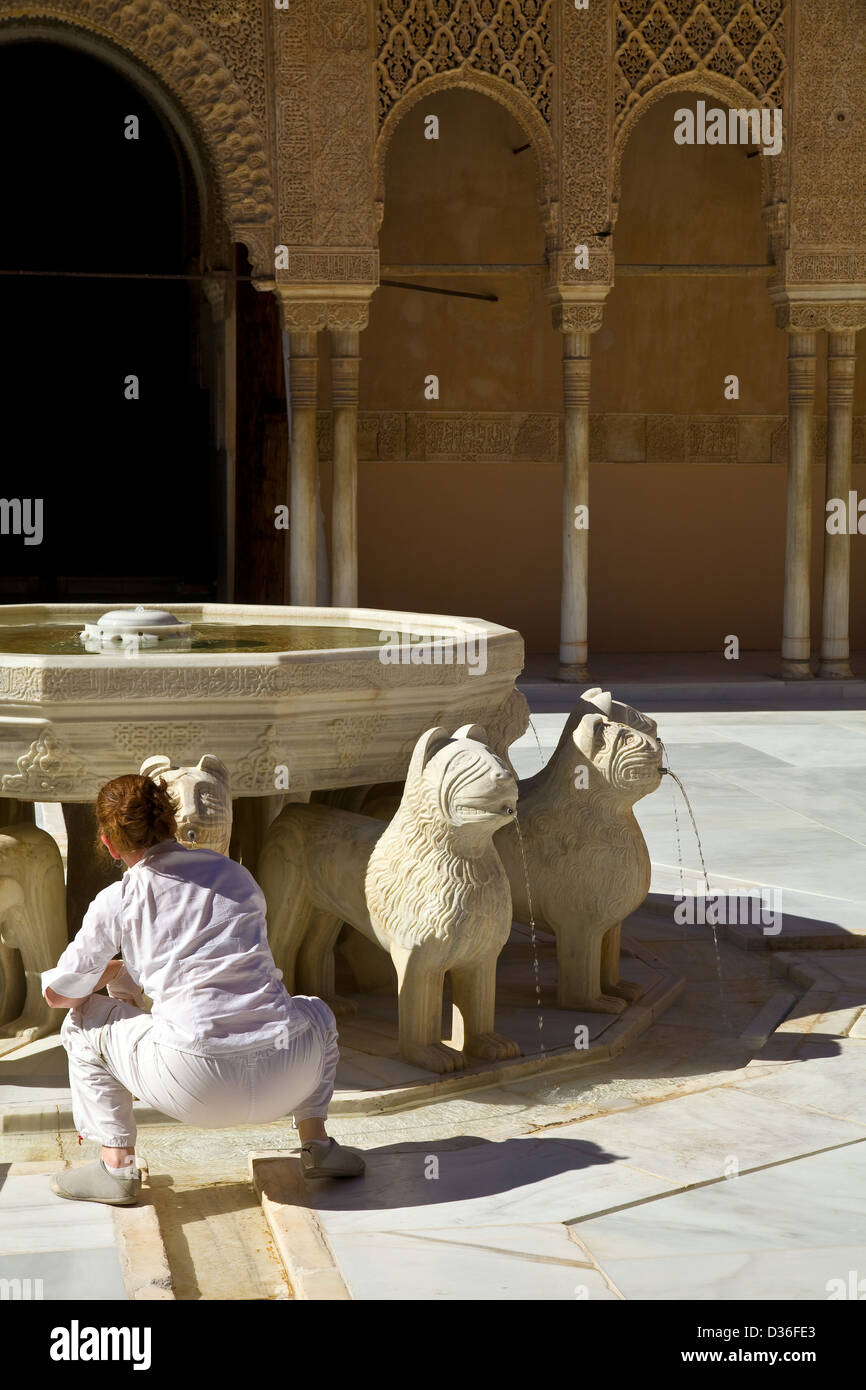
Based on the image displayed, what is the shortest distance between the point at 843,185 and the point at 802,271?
623 millimetres

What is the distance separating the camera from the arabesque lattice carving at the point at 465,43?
1145 centimetres

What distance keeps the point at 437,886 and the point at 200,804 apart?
675 mm

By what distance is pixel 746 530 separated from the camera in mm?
14992

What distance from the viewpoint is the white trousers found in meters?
3.18

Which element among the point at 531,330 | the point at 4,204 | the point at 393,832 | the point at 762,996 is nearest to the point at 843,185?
the point at 531,330

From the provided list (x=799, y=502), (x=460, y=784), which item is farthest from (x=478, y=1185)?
(x=799, y=502)

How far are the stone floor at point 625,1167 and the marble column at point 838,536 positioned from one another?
6.89 m

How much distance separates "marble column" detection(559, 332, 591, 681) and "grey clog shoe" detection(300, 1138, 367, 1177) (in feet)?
28.6

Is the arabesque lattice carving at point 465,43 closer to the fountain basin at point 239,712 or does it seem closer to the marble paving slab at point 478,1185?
the fountain basin at point 239,712

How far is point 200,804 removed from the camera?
358 cm

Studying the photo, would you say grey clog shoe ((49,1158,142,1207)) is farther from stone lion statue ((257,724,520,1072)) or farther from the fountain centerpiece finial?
the fountain centerpiece finial

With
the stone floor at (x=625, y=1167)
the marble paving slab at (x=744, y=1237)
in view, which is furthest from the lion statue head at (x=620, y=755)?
the marble paving slab at (x=744, y=1237)

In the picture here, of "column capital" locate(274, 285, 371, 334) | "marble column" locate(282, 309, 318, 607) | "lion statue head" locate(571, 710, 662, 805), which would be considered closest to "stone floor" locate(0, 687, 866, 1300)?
"lion statue head" locate(571, 710, 662, 805)

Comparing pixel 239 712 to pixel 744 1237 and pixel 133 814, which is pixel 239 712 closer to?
pixel 133 814
